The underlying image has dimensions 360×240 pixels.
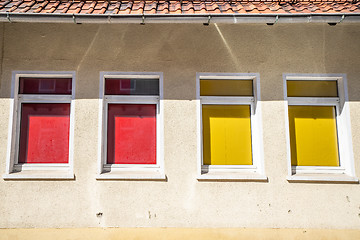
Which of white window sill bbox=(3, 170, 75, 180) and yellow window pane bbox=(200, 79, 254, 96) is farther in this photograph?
yellow window pane bbox=(200, 79, 254, 96)

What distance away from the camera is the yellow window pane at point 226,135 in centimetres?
461

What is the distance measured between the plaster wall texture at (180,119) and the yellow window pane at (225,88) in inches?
9.7

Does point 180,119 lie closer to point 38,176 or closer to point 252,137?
point 252,137

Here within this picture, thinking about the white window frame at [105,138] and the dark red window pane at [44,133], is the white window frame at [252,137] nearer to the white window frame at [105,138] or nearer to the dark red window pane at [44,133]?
the white window frame at [105,138]

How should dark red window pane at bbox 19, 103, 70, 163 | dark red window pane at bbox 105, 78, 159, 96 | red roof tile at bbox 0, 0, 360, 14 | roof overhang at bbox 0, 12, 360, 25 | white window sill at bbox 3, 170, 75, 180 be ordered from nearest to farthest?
1. roof overhang at bbox 0, 12, 360, 25
2. red roof tile at bbox 0, 0, 360, 14
3. white window sill at bbox 3, 170, 75, 180
4. dark red window pane at bbox 19, 103, 70, 163
5. dark red window pane at bbox 105, 78, 159, 96

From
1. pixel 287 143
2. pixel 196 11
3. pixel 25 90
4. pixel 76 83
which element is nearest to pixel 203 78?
pixel 196 11

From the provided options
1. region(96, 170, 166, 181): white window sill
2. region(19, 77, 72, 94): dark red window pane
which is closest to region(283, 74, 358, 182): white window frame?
region(96, 170, 166, 181): white window sill

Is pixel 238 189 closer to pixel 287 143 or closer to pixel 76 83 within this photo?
pixel 287 143

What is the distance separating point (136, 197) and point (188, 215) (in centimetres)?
91

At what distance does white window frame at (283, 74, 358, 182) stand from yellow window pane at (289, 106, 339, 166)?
75 millimetres

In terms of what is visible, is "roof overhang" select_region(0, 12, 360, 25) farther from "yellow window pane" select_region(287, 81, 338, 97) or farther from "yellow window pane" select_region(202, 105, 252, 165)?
"yellow window pane" select_region(202, 105, 252, 165)

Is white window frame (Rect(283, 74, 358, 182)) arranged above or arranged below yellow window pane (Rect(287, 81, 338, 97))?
below

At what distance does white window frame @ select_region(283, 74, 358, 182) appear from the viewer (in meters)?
4.36

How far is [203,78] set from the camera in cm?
467
